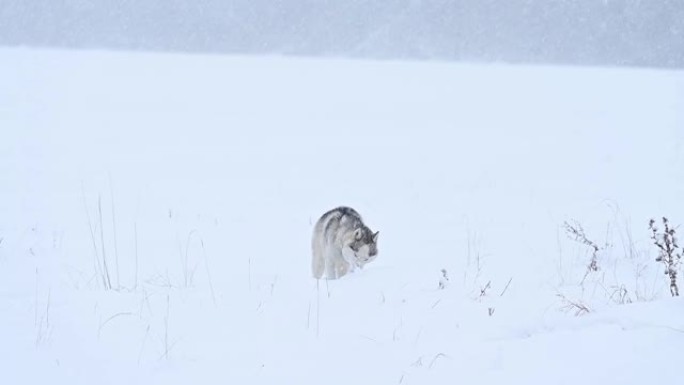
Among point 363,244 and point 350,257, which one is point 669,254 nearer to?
point 363,244

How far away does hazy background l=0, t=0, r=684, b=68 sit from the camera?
77.8 m

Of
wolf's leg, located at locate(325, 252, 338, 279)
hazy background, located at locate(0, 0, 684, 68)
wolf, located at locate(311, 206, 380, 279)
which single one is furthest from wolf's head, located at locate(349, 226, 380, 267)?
hazy background, located at locate(0, 0, 684, 68)

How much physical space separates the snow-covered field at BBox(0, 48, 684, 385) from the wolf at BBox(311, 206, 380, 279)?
41cm

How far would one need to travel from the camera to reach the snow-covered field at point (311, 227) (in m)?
3.86

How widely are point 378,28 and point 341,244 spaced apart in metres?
94.2

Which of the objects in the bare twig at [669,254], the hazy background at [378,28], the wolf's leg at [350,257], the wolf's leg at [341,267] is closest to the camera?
the bare twig at [669,254]

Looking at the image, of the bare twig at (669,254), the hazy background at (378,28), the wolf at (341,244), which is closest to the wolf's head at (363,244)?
the wolf at (341,244)

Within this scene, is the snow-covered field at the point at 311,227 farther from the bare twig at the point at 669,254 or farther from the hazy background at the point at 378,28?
the hazy background at the point at 378,28

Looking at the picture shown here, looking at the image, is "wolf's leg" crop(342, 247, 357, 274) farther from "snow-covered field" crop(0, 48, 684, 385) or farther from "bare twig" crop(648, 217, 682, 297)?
"bare twig" crop(648, 217, 682, 297)

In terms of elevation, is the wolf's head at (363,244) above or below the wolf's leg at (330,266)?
above

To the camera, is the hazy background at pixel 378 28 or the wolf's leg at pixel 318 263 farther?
the hazy background at pixel 378 28

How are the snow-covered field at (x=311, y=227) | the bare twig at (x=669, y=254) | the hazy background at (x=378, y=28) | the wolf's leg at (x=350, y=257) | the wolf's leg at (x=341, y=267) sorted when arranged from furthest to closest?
the hazy background at (x=378, y=28) < the wolf's leg at (x=341, y=267) < the wolf's leg at (x=350, y=257) < the bare twig at (x=669, y=254) < the snow-covered field at (x=311, y=227)

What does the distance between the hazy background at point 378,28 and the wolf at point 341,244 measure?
72.7 meters

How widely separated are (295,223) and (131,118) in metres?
15.4
